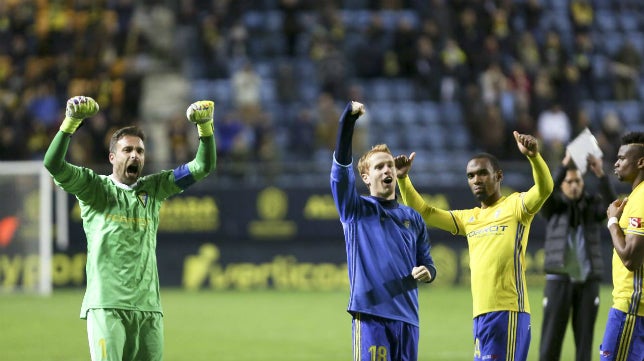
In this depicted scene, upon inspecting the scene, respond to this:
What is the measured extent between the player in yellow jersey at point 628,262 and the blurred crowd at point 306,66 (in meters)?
13.3

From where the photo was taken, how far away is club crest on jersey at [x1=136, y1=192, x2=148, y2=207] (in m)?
7.54

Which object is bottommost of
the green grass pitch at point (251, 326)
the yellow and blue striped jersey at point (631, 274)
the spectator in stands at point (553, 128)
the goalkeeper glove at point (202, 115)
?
the green grass pitch at point (251, 326)

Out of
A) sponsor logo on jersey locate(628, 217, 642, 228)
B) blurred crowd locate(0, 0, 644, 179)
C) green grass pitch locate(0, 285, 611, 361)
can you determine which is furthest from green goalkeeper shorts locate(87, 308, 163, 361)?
blurred crowd locate(0, 0, 644, 179)

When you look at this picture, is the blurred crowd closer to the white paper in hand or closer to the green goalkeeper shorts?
the white paper in hand

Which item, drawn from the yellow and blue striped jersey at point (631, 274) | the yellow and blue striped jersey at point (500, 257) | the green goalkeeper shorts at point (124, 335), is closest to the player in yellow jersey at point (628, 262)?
the yellow and blue striped jersey at point (631, 274)

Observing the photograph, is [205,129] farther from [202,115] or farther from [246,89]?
[246,89]

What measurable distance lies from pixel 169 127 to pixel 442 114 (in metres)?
5.88

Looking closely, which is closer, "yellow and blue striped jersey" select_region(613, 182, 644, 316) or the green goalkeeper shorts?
the green goalkeeper shorts

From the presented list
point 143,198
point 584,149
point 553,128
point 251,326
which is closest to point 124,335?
point 143,198

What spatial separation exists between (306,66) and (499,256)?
16.1 m

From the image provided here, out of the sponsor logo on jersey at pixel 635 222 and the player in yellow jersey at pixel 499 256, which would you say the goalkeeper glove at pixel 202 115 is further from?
the sponsor logo on jersey at pixel 635 222

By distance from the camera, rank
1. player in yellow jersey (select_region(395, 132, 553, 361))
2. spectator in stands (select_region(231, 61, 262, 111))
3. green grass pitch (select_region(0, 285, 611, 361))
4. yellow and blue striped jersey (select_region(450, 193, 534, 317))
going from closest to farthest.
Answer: player in yellow jersey (select_region(395, 132, 553, 361)) → yellow and blue striped jersey (select_region(450, 193, 534, 317)) → green grass pitch (select_region(0, 285, 611, 361)) → spectator in stands (select_region(231, 61, 262, 111))

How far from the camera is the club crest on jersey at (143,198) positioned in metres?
7.54

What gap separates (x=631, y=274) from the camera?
7.51 metres
